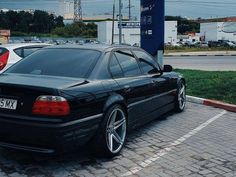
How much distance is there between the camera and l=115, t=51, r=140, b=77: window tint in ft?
20.8

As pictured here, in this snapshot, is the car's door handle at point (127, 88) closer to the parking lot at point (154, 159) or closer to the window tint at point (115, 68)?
the window tint at point (115, 68)

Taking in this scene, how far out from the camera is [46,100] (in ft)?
15.7

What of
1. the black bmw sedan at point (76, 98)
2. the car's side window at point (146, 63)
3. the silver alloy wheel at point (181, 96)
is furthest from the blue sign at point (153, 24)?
the black bmw sedan at point (76, 98)

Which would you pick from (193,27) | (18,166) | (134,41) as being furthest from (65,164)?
(193,27)

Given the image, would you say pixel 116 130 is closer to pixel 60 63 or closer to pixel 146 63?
pixel 60 63

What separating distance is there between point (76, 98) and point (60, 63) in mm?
1070

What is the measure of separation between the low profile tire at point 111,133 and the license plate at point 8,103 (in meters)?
1.10

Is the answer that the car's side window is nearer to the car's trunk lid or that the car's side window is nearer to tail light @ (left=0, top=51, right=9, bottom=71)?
the car's trunk lid

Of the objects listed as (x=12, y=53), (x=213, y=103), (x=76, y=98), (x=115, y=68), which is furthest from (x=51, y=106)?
(x=12, y=53)

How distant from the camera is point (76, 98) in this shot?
4922 mm

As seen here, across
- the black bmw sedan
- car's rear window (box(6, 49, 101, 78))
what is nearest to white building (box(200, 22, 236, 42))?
the black bmw sedan

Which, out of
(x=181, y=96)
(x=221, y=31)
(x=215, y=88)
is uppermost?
(x=221, y=31)

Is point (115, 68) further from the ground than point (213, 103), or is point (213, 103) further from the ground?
point (115, 68)

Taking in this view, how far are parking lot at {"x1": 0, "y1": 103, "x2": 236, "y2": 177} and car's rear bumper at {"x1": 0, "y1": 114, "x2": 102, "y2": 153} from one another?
1.14 ft
